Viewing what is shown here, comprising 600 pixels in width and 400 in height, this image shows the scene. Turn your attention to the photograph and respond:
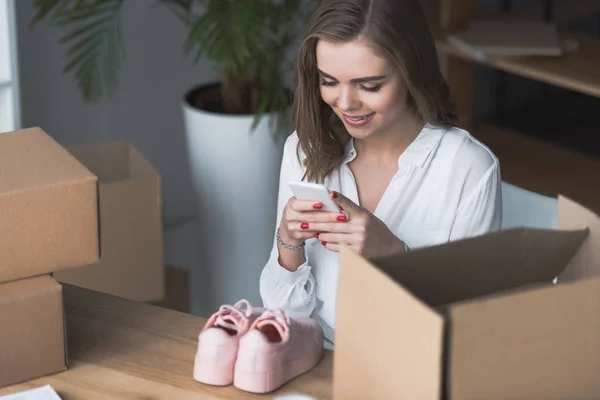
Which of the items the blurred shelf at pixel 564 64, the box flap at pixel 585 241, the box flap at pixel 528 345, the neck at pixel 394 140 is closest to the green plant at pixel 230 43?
the blurred shelf at pixel 564 64

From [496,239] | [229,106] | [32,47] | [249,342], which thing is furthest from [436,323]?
[32,47]

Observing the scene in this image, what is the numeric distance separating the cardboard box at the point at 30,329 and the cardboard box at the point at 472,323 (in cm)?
46

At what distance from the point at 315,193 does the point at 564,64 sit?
4.79 feet

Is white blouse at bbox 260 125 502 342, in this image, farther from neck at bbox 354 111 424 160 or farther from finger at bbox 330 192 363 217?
finger at bbox 330 192 363 217

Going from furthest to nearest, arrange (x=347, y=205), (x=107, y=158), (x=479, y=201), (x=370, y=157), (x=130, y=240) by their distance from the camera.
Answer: (x=107, y=158), (x=130, y=240), (x=370, y=157), (x=479, y=201), (x=347, y=205)

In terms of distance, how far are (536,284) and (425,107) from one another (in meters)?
0.55

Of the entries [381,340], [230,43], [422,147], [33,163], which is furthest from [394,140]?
[230,43]

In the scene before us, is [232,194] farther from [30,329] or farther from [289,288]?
[30,329]

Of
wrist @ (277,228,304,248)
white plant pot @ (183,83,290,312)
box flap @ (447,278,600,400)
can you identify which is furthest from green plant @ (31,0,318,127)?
box flap @ (447,278,600,400)

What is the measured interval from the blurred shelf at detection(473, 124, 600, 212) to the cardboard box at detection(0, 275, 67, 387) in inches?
69.8

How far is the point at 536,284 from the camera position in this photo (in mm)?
1351

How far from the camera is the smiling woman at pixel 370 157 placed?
1.72m

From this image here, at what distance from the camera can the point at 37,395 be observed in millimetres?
1439

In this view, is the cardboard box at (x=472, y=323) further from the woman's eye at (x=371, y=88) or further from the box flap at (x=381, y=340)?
the woman's eye at (x=371, y=88)
